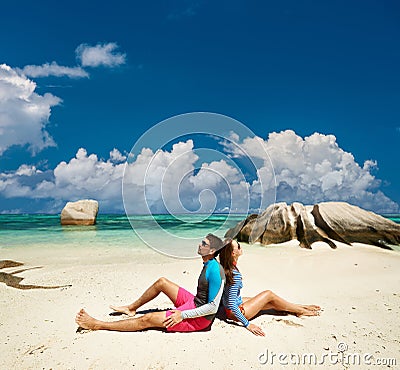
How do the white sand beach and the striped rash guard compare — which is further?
the striped rash guard

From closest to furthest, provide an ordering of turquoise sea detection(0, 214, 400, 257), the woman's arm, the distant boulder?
the woman's arm, turquoise sea detection(0, 214, 400, 257), the distant boulder

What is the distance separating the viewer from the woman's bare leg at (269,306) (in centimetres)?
448

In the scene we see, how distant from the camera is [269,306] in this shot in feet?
15.4

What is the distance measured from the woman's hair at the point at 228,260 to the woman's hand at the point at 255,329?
1.86ft

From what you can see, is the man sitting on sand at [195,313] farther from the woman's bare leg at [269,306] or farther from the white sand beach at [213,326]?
the woman's bare leg at [269,306]

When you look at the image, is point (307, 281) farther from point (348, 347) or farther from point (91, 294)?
A: point (91, 294)

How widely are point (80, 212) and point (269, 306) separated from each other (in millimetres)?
26303

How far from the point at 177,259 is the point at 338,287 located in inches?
189

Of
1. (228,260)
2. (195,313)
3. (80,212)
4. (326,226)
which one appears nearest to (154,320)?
(195,313)

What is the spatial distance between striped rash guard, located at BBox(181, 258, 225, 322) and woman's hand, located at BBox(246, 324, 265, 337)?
0.48 metres

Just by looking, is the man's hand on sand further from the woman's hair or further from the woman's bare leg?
the woman's bare leg

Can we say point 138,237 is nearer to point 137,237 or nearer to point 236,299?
point 137,237

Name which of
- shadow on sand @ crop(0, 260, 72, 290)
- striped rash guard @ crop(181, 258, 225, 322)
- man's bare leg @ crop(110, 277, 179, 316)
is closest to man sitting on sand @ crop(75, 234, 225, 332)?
striped rash guard @ crop(181, 258, 225, 322)

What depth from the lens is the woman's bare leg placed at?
4477 millimetres
